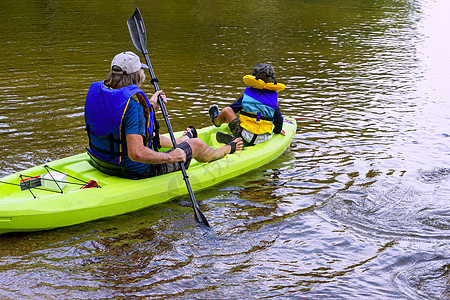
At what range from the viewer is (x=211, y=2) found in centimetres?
2388

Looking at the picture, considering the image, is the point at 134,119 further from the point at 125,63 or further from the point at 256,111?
the point at 256,111

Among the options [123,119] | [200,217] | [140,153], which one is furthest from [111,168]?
[200,217]

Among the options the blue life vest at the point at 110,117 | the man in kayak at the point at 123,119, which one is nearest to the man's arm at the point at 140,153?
the man in kayak at the point at 123,119

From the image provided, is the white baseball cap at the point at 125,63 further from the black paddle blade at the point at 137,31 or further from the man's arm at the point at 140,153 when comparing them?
the black paddle blade at the point at 137,31

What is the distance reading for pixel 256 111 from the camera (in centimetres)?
675

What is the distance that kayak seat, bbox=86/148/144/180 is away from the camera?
Answer: 5.05 m

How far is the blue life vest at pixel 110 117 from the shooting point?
15.3 ft

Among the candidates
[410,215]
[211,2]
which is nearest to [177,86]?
[410,215]

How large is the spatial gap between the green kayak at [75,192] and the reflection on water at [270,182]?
0.14 meters

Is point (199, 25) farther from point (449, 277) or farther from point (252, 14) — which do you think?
point (449, 277)

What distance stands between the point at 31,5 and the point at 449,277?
20.1 meters

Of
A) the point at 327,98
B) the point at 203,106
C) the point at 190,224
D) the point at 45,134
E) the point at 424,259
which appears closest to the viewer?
the point at 424,259

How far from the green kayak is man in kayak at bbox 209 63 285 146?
103 centimetres

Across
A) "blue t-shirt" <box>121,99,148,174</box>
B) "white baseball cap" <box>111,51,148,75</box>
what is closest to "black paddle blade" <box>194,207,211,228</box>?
"blue t-shirt" <box>121,99,148,174</box>
